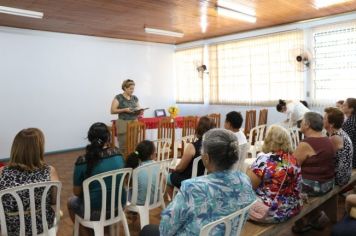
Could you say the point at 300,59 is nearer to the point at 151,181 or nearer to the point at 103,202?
the point at 151,181

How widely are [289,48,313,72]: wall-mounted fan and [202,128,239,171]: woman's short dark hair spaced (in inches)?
198

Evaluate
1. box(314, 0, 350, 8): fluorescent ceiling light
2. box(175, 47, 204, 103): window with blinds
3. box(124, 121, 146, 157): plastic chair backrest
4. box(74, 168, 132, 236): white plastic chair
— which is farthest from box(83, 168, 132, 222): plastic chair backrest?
box(175, 47, 204, 103): window with blinds

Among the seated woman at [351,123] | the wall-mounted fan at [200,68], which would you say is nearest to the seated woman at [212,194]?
the seated woman at [351,123]

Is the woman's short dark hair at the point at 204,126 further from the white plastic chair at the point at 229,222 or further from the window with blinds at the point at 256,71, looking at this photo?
the window with blinds at the point at 256,71

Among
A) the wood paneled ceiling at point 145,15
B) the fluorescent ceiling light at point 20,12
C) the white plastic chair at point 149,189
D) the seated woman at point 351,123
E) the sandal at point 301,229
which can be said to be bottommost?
the sandal at point 301,229

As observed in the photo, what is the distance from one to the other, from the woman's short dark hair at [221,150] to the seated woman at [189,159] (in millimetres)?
1120

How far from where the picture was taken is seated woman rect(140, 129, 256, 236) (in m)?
1.27

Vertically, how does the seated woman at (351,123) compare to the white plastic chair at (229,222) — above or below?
above

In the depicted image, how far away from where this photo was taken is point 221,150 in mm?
1348

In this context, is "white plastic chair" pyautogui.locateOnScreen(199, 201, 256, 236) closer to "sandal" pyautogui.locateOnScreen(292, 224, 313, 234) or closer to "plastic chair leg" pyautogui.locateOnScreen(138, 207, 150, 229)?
"plastic chair leg" pyautogui.locateOnScreen(138, 207, 150, 229)

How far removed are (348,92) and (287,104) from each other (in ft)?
4.97

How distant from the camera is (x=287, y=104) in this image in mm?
4570

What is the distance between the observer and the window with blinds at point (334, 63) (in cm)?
518

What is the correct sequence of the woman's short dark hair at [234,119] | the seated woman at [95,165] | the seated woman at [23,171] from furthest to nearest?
1. the woman's short dark hair at [234,119]
2. the seated woman at [95,165]
3. the seated woman at [23,171]
